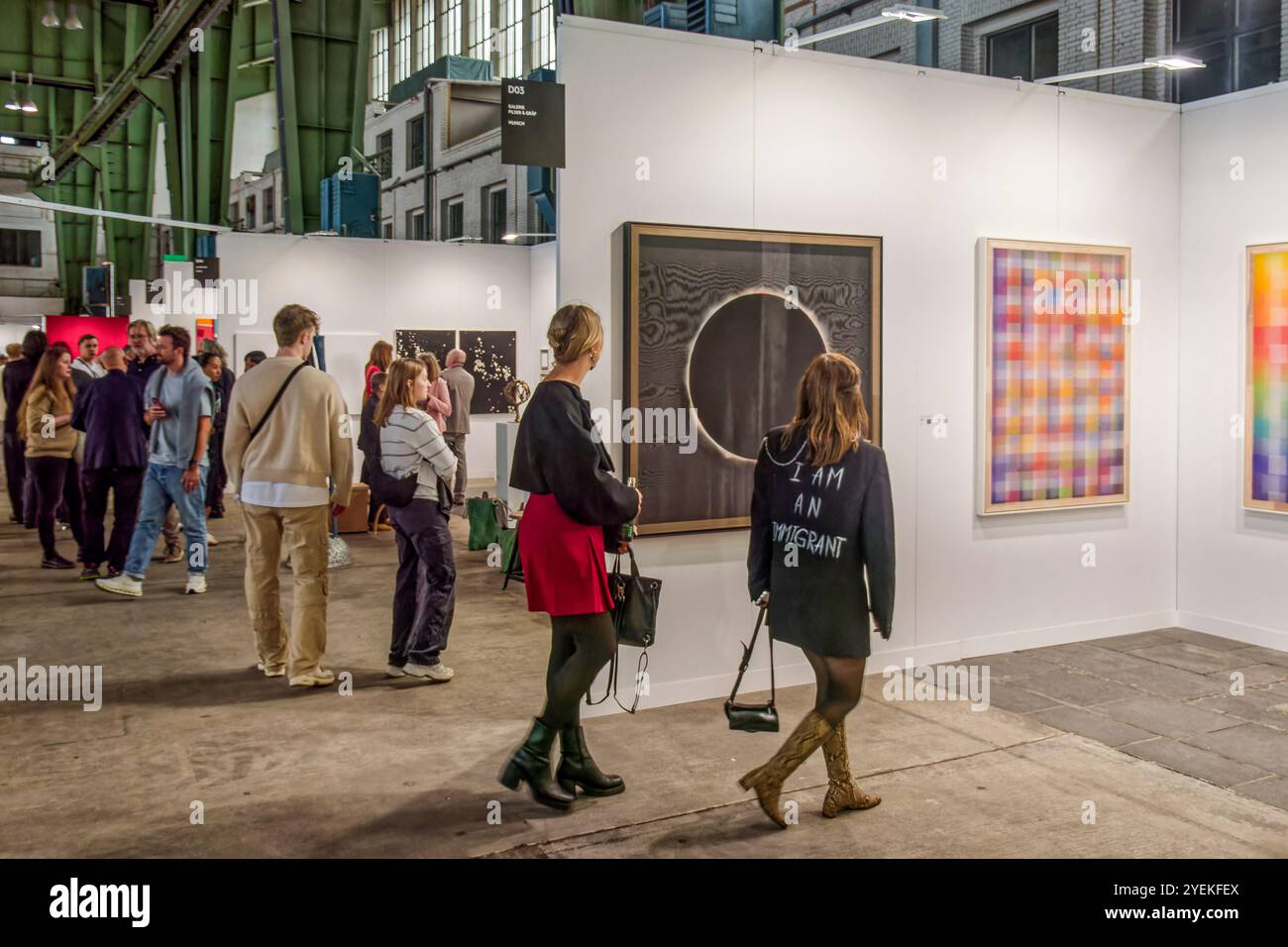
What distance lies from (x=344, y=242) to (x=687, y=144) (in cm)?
1037

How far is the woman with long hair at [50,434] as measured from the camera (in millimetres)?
10117

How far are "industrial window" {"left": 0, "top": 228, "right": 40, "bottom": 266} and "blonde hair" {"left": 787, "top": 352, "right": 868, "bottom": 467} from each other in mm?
48955

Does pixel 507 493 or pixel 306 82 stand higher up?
pixel 306 82

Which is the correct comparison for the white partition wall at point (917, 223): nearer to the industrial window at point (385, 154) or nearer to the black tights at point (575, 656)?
the black tights at point (575, 656)

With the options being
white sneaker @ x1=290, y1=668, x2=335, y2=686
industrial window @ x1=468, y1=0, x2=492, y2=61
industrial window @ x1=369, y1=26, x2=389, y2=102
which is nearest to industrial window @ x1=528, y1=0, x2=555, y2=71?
industrial window @ x1=468, y1=0, x2=492, y2=61

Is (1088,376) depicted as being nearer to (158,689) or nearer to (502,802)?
(502,802)

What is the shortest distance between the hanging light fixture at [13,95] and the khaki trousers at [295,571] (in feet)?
91.3

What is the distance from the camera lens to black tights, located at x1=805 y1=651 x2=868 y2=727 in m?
4.37

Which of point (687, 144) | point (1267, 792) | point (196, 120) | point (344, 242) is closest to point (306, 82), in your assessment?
point (344, 242)

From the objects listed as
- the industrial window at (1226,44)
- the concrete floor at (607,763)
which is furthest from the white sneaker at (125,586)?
the industrial window at (1226,44)

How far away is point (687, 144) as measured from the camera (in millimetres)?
6352

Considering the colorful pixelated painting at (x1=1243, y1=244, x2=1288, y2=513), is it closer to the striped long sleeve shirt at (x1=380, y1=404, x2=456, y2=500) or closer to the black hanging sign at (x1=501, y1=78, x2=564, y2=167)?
the black hanging sign at (x1=501, y1=78, x2=564, y2=167)

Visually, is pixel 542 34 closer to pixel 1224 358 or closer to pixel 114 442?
pixel 114 442

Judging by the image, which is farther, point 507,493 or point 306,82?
point 306,82
